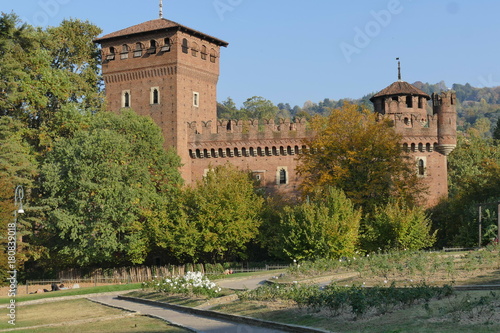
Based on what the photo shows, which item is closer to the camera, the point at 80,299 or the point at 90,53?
the point at 80,299

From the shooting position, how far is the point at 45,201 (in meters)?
41.9

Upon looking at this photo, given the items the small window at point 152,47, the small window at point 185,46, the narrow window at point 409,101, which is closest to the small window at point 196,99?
the small window at point 185,46

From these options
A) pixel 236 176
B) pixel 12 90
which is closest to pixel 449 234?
pixel 236 176

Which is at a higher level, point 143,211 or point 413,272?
point 143,211

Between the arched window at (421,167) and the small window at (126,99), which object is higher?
the small window at (126,99)

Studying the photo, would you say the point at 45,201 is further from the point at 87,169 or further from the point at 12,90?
the point at 12,90

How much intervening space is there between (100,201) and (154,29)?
16.2 m

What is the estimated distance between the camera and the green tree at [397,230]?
127 feet

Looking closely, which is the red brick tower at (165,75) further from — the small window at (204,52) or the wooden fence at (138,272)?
the wooden fence at (138,272)

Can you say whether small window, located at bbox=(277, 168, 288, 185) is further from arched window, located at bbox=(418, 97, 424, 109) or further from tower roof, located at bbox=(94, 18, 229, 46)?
arched window, located at bbox=(418, 97, 424, 109)

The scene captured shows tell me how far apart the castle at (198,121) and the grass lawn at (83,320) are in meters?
24.2

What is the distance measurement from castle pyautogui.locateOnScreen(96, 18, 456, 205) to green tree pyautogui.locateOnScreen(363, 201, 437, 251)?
33.1 feet

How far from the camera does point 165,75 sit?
51500 millimetres

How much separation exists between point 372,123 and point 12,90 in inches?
894
